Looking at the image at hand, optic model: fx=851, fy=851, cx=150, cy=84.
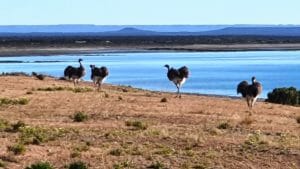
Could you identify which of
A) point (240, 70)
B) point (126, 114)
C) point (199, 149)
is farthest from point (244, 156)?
point (240, 70)

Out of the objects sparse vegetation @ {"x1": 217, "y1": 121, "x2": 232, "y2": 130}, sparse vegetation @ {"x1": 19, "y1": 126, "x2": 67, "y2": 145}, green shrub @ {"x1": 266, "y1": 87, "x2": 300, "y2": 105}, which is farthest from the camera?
green shrub @ {"x1": 266, "y1": 87, "x2": 300, "y2": 105}

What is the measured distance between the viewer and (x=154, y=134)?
23656 millimetres

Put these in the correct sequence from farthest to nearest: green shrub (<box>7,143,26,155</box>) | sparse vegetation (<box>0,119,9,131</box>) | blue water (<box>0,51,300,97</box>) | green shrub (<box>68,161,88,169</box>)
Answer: blue water (<box>0,51,300,97</box>), sparse vegetation (<box>0,119,9,131</box>), green shrub (<box>7,143,26,155</box>), green shrub (<box>68,161,88,169</box>)

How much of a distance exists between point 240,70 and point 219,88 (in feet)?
72.0

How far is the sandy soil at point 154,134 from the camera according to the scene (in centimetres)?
2009

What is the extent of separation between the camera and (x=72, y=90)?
127 feet

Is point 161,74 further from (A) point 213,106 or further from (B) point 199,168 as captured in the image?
(B) point 199,168

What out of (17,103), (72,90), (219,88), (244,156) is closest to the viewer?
(244,156)

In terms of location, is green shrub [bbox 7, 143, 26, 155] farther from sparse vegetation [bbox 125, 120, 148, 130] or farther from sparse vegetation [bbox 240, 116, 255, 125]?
sparse vegetation [bbox 240, 116, 255, 125]

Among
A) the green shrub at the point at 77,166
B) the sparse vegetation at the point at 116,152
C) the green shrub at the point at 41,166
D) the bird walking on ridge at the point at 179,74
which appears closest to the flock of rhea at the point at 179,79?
the bird walking on ridge at the point at 179,74

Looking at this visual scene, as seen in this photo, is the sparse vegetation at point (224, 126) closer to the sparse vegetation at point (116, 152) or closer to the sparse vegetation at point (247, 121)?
the sparse vegetation at point (247, 121)

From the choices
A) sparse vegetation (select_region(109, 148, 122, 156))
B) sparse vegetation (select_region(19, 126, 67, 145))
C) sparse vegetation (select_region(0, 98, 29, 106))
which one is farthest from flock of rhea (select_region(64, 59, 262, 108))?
sparse vegetation (select_region(109, 148, 122, 156))

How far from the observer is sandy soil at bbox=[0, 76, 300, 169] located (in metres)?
20.1

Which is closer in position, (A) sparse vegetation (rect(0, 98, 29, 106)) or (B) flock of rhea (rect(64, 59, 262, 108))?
(A) sparse vegetation (rect(0, 98, 29, 106))
